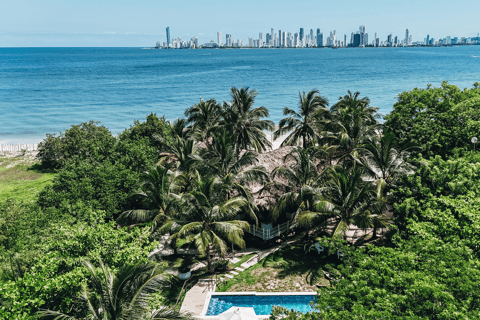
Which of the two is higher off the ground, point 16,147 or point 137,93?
point 137,93

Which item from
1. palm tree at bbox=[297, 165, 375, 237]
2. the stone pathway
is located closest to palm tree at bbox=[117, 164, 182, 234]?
the stone pathway

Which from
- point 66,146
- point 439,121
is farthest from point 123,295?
point 66,146

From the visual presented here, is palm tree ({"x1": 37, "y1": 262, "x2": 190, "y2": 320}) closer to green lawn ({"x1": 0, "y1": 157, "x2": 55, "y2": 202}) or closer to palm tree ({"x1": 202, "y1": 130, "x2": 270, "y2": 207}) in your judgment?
palm tree ({"x1": 202, "y1": 130, "x2": 270, "y2": 207})

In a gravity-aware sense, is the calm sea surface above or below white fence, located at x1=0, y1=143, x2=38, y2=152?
above

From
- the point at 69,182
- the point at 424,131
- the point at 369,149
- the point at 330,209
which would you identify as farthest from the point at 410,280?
the point at 69,182

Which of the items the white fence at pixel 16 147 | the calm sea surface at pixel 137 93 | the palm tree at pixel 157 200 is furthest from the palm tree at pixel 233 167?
the calm sea surface at pixel 137 93

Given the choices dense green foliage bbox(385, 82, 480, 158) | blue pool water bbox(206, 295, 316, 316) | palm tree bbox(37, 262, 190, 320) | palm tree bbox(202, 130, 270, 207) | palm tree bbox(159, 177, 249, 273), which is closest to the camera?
palm tree bbox(37, 262, 190, 320)

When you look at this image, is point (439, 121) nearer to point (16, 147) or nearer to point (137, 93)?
point (16, 147)

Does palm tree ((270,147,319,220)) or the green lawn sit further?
the green lawn
